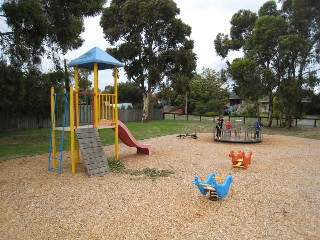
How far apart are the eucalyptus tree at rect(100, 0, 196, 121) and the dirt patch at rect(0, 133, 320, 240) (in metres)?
19.3

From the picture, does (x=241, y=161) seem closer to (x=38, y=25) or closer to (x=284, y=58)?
(x=38, y=25)

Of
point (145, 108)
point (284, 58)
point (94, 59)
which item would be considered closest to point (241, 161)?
point (94, 59)

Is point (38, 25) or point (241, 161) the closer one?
point (241, 161)

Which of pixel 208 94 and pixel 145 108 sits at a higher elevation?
pixel 208 94

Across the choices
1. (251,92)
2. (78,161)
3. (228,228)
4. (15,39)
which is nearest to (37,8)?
(15,39)

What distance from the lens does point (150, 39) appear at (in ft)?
90.5

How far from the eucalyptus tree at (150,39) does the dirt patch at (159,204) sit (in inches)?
761

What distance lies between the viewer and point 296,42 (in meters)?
19.8

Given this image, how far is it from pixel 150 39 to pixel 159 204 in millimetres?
24006

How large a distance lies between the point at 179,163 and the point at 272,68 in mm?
15338

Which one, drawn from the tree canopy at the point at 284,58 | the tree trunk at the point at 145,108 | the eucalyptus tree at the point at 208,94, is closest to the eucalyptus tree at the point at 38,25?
the tree canopy at the point at 284,58

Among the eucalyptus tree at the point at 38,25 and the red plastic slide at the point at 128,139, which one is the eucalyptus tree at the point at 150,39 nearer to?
the eucalyptus tree at the point at 38,25

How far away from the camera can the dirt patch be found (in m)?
4.29

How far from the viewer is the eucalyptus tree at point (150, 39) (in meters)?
26.2
